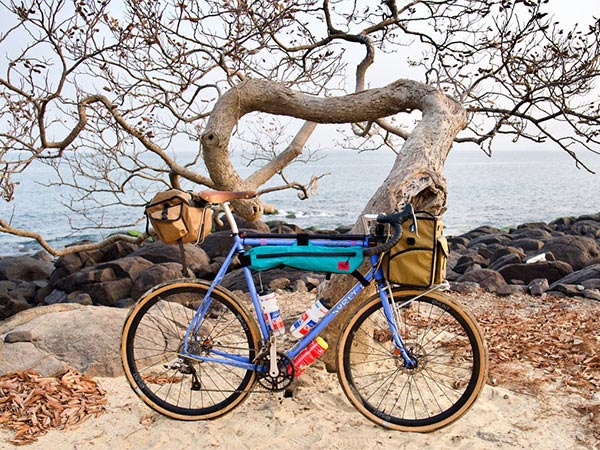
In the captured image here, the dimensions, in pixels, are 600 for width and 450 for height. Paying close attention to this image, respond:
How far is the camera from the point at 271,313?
3.76 meters

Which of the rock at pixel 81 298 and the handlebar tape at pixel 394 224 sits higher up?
the handlebar tape at pixel 394 224

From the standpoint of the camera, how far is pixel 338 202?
32.1m

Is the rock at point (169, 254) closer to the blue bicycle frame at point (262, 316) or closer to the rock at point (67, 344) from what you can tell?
the rock at point (67, 344)

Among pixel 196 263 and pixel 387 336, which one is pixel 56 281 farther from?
pixel 387 336

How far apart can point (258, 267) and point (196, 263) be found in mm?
6534

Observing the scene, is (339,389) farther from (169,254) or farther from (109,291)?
(169,254)

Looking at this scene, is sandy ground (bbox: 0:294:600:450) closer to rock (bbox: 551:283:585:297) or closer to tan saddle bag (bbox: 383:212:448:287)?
tan saddle bag (bbox: 383:212:448:287)

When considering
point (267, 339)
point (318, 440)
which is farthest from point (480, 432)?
point (267, 339)

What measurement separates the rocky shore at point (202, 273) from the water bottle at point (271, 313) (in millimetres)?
3767

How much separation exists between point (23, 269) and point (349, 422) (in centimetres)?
945

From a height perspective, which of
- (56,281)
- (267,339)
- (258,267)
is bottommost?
(56,281)

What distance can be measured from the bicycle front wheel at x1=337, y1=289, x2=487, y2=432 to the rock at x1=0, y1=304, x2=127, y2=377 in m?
1.94

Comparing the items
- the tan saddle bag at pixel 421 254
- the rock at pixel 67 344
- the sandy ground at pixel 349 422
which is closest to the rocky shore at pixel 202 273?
the rock at pixel 67 344

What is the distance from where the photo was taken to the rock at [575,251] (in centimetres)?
1030
